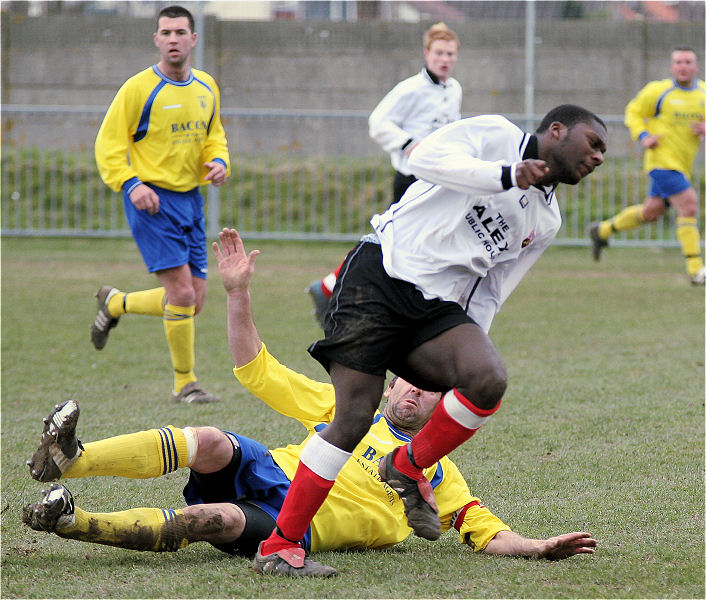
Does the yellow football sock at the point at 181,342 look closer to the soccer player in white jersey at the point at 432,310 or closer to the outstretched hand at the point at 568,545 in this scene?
the soccer player in white jersey at the point at 432,310

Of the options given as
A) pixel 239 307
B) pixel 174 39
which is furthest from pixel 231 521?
pixel 174 39

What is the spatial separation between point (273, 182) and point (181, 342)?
27.9 ft

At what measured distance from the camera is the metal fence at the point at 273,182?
14211mm

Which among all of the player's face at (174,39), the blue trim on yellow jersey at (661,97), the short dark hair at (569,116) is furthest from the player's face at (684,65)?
the short dark hair at (569,116)

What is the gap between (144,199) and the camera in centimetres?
602

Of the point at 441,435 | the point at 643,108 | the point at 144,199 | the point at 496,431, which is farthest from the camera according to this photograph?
the point at 643,108

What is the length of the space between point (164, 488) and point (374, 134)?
4.67m

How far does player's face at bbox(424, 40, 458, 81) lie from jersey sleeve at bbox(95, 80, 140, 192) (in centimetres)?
308

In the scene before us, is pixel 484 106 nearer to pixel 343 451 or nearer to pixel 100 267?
pixel 100 267

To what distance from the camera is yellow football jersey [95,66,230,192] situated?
6.12 m

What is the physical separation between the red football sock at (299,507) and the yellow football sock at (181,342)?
3.05 meters

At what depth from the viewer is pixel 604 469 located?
4516mm

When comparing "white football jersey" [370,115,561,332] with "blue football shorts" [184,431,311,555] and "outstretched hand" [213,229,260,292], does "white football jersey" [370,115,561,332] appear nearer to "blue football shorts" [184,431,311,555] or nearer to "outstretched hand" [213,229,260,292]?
"outstretched hand" [213,229,260,292]

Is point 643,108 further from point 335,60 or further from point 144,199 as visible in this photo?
point 335,60
